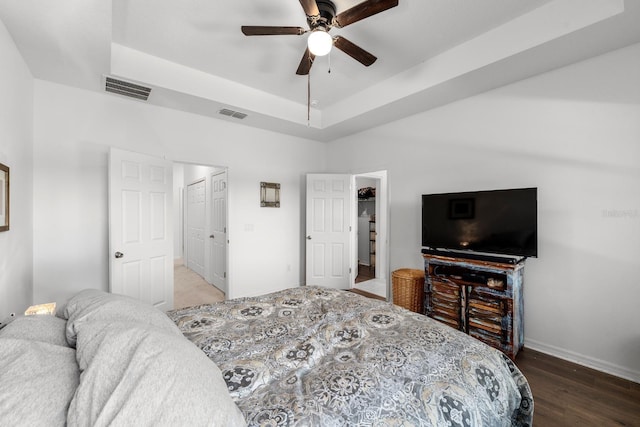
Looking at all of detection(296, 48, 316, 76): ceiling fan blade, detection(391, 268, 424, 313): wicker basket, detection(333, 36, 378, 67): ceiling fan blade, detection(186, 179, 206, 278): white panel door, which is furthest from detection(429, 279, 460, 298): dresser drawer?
detection(186, 179, 206, 278): white panel door

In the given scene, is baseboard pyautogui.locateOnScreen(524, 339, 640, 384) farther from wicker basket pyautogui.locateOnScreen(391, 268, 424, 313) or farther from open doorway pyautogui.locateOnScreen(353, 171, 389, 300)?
open doorway pyautogui.locateOnScreen(353, 171, 389, 300)

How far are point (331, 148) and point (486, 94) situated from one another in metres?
2.54

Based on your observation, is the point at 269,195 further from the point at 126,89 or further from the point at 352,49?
the point at 352,49

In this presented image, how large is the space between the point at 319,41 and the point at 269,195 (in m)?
2.78

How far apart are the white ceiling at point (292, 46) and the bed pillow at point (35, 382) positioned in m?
2.01

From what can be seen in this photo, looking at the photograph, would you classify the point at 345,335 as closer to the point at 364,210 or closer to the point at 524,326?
the point at 524,326

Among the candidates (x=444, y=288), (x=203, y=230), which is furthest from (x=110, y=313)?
(x=203, y=230)

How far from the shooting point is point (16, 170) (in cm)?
224

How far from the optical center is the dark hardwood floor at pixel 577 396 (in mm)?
1754

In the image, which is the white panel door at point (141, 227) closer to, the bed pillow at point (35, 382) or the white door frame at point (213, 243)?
the white door frame at point (213, 243)

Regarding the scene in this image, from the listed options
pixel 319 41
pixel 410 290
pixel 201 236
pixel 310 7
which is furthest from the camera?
pixel 201 236

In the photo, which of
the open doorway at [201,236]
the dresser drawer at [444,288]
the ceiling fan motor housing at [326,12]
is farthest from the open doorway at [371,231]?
the ceiling fan motor housing at [326,12]

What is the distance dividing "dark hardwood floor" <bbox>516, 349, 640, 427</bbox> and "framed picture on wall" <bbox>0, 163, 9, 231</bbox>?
12.1ft

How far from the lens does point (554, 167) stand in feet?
8.32
